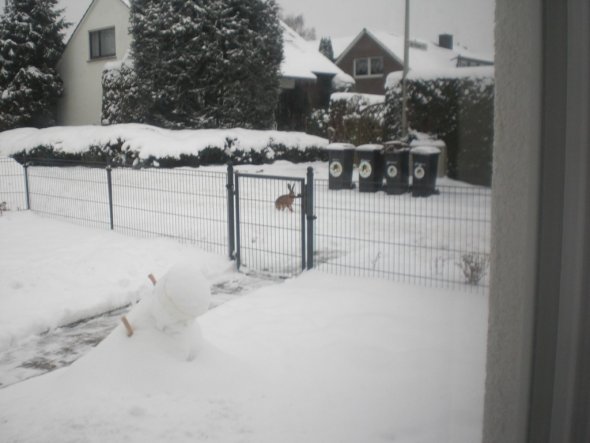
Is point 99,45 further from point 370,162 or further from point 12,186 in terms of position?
point 370,162

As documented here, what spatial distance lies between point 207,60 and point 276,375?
11145 millimetres

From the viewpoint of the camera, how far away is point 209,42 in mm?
12484

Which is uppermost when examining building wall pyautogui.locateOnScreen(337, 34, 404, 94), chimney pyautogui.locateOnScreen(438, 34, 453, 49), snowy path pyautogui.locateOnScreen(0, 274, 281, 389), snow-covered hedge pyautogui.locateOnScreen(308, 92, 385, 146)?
building wall pyautogui.locateOnScreen(337, 34, 404, 94)

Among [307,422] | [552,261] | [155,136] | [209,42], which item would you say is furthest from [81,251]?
[209,42]

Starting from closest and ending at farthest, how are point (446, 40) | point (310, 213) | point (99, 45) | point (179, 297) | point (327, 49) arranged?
point (446, 40)
point (179, 297)
point (310, 213)
point (99, 45)
point (327, 49)

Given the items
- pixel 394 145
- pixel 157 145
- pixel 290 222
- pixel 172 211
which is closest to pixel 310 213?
pixel 290 222

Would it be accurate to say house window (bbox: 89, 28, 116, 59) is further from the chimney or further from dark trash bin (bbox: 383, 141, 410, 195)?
the chimney

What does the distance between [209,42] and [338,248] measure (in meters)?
8.39

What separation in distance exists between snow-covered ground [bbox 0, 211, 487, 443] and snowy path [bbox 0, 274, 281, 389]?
0.34ft

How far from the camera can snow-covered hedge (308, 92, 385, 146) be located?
9.84 meters

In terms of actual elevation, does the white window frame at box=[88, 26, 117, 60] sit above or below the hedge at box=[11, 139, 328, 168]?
above

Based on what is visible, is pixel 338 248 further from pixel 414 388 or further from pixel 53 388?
pixel 53 388

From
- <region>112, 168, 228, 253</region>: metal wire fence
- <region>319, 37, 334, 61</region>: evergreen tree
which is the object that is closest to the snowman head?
<region>112, 168, 228, 253</region>: metal wire fence

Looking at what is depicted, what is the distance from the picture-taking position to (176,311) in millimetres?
2523
